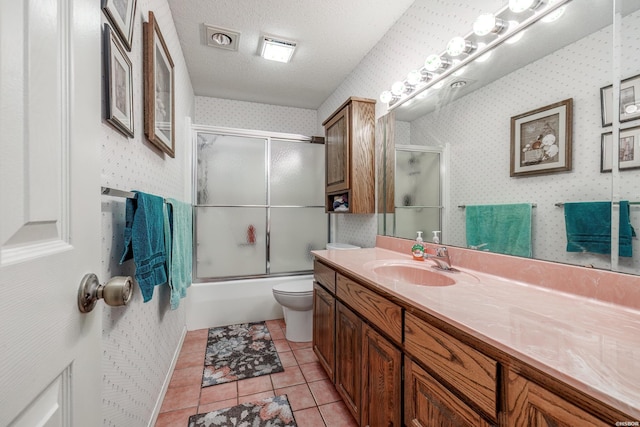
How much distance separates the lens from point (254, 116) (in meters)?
3.31

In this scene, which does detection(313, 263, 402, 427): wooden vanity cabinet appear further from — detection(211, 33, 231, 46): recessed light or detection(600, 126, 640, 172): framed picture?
detection(211, 33, 231, 46): recessed light

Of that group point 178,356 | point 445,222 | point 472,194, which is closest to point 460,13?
point 472,194

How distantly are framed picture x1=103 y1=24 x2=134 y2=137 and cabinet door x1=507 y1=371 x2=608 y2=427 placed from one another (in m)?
1.34

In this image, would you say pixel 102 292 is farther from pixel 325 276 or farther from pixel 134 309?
pixel 325 276

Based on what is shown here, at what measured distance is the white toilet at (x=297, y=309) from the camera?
2137mm

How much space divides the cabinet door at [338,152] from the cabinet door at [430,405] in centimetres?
145

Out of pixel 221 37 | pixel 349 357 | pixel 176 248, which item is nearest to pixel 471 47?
pixel 349 357

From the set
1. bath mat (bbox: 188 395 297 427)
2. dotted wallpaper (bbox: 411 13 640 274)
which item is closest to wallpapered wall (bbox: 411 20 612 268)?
dotted wallpaper (bbox: 411 13 640 274)

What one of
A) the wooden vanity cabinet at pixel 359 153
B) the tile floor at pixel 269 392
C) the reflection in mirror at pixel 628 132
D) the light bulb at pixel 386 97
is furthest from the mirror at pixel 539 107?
the tile floor at pixel 269 392

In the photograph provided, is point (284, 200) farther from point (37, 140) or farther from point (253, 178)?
point (37, 140)

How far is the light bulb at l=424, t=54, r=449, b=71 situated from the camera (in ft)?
4.87

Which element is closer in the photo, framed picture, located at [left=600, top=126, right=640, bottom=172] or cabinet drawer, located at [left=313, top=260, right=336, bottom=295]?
framed picture, located at [left=600, top=126, right=640, bottom=172]

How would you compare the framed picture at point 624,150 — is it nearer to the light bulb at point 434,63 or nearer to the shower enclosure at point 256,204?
the light bulb at point 434,63

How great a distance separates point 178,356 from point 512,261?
88.5 inches
